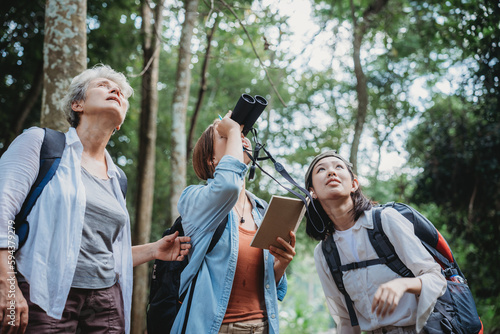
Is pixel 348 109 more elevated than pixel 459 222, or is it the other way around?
pixel 348 109

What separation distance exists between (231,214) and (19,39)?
582cm

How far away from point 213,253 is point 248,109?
30.9 inches

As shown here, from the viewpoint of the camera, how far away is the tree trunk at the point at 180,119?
554 cm

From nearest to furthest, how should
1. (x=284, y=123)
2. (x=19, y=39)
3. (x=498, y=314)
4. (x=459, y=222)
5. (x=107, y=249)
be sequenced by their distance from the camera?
(x=107, y=249) → (x=498, y=314) → (x=19, y=39) → (x=459, y=222) → (x=284, y=123)

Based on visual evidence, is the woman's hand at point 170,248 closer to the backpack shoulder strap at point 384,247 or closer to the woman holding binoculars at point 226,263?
the woman holding binoculars at point 226,263

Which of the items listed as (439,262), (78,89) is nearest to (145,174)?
(78,89)

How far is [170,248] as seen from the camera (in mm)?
2178

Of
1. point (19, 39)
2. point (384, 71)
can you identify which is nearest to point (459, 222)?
point (384, 71)

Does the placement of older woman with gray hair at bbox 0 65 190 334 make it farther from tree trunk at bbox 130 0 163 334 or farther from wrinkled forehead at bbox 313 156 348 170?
tree trunk at bbox 130 0 163 334

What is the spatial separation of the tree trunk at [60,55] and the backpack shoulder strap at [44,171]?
2.78ft

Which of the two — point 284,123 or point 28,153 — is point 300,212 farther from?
point 284,123

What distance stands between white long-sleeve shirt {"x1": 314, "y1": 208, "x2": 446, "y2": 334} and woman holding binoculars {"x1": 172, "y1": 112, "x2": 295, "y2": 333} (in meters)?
0.42

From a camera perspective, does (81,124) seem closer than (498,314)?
Yes

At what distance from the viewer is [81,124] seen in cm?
218
